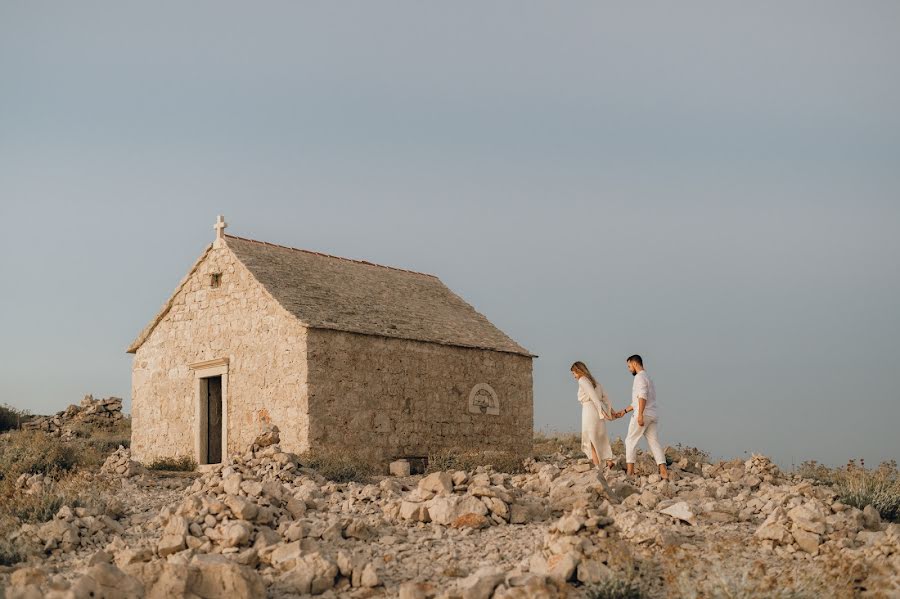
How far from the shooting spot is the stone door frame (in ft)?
65.1

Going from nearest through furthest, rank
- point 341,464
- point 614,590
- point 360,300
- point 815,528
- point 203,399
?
point 614,590, point 815,528, point 341,464, point 203,399, point 360,300

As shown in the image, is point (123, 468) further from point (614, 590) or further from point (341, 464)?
point (614, 590)

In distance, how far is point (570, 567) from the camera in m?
9.38

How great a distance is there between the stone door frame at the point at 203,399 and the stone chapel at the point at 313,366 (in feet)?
0.10

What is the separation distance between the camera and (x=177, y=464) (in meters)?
20.2

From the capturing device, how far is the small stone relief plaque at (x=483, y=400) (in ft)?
70.9

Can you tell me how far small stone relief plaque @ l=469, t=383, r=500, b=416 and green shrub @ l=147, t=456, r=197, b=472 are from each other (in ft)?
20.5

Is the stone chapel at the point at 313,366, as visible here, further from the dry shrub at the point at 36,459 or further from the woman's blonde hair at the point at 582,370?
the woman's blonde hair at the point at 582,370

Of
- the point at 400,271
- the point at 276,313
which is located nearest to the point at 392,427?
the point at 276,313

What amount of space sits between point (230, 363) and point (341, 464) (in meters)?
4.19

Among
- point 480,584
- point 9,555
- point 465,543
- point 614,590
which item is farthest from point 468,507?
point 9,555

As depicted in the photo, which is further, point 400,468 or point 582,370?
point 400,468

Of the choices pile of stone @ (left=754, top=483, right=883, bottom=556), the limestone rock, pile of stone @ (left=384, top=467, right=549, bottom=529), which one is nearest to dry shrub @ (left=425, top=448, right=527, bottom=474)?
the limestone rock

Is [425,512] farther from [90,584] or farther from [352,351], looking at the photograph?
[352,351]
